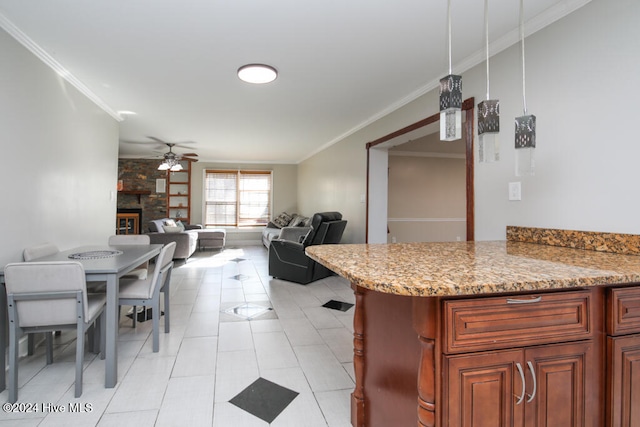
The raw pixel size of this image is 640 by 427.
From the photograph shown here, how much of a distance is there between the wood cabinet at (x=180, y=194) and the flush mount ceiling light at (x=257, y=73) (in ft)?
21.2

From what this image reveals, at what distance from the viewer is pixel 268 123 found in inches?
191

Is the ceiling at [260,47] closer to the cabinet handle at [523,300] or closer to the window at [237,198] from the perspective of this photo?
the cabinet handle at [523,300]

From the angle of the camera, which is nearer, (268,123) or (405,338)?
(405,338)

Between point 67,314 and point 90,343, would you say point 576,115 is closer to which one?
point 67,314

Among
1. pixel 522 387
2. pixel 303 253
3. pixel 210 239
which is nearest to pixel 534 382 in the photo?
pixel 522 387

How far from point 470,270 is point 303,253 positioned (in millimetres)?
3414

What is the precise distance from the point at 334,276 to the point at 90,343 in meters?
3.25

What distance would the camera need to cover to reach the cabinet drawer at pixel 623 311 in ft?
3.62

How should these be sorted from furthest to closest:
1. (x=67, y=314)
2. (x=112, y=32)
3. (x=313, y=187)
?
(x=313, y=187)
(x=112, y=32)
(x=67, y=314)

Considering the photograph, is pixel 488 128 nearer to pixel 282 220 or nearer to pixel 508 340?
pixel 508 340

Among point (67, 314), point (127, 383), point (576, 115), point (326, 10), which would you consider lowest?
point (127, 383)

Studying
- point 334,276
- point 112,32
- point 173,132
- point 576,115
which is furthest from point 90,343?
point 173,132

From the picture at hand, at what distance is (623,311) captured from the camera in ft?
3.66

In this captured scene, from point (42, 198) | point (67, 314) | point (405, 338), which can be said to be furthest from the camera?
point (42, 198)
